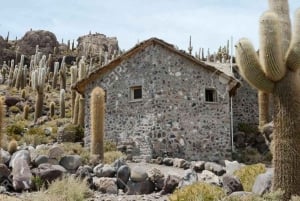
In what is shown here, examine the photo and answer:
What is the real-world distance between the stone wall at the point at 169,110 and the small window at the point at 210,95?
178 mm

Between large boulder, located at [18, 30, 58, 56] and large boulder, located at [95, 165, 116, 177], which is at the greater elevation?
large boulder, located at [18, 30, 58, 56]

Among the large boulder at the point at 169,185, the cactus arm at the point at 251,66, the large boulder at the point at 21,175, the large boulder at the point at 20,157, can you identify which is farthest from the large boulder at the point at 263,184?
the large boulder at the point at 20,157

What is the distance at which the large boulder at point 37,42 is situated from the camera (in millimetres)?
55125

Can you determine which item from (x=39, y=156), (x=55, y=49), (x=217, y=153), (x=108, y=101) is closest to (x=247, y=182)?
(x=39, y=156)

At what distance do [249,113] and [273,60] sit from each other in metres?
16.2

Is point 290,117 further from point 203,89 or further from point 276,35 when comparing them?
point 203,89

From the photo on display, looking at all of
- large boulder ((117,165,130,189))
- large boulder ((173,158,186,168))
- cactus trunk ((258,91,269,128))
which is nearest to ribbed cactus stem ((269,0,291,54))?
large boulder ((117,165,130,189))

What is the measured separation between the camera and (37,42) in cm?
5575

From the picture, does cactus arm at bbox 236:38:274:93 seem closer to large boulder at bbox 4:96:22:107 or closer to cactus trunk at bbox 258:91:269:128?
cactus trunk at bbox 258:91:269:128

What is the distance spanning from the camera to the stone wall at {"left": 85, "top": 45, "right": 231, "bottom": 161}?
2052 centimetres

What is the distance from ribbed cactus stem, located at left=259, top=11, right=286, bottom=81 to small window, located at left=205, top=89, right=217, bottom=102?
36.7ft

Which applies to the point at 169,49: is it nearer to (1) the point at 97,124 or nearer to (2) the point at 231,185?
(1) the point at 97,124

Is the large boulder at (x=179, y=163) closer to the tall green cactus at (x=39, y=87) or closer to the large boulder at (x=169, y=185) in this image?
the large boulder at (x=169, y=185)

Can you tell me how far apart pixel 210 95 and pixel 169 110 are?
2.17 meters
